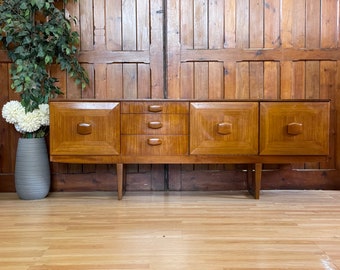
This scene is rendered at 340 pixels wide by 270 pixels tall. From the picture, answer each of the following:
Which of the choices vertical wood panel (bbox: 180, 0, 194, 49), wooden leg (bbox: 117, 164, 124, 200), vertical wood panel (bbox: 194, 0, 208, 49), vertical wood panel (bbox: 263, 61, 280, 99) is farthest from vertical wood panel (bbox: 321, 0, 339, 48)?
wooden leg (bbox: 117, 164, 124, 200)

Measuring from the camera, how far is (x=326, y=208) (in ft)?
7.49

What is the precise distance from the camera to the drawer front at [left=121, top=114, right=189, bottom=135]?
2412 mm

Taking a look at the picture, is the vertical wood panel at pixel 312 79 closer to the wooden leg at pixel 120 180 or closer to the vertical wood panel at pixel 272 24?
the vertical wood panel at pixel 272 24

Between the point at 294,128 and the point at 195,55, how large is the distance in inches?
37.7

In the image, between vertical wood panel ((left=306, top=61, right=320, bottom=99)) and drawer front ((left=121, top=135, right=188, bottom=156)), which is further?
vertical wood panel ((left=306, top=61, right=320, bottom=99))

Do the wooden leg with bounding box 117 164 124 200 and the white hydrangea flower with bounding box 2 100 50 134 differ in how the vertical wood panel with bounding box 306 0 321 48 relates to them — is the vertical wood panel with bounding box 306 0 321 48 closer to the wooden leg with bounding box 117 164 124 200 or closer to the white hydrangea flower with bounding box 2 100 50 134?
the wooden leg with bounding box 117 164 124 200

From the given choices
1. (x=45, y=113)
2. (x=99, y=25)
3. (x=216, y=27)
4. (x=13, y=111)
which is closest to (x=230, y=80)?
(x=216, y=27)

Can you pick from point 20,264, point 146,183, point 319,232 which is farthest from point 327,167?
point 20,264

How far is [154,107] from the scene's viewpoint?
2408 mm

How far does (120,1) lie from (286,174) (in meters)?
1.91

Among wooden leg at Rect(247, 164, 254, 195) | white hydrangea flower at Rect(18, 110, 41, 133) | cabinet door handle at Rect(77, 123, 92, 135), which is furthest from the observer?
wooden leg at Rect(247, 164, 254, 195)

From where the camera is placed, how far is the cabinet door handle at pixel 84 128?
2.37 meters

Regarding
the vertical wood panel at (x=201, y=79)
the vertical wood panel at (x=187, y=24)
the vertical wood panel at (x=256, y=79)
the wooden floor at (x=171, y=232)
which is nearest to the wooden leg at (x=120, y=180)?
the wooden floor at (x=171, y=232)

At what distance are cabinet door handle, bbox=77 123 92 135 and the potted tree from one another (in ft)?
1.11
